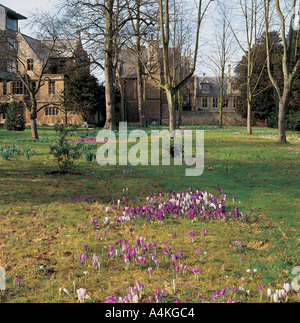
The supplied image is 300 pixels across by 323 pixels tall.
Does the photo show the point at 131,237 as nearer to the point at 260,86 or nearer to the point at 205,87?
the point at 260,86

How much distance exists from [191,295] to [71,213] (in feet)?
12.3

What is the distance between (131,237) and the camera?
5.27 metres

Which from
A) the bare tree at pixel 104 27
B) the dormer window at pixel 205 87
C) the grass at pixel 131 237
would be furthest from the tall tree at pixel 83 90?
the grass at pixel 131 237

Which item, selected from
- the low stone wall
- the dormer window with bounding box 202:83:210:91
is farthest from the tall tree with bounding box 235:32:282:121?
the dormer window with bounding box 202:83:210:91

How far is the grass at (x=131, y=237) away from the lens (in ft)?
12.3

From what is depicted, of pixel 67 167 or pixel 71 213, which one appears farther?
pixel 67 167

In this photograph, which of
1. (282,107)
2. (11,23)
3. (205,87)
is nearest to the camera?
(282,107)

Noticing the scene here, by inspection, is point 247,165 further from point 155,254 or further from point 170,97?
point 155,254

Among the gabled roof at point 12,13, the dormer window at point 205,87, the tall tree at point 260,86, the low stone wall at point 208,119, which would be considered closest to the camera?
the tall tree at point 260,86

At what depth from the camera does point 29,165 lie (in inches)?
445

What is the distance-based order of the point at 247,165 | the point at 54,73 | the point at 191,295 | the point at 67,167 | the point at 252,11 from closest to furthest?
the point at 191,295
the point at 67,167
the point at 247,165
the point at 252,11
the point at 54,73

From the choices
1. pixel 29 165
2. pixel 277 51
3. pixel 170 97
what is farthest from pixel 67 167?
pixel 277 51

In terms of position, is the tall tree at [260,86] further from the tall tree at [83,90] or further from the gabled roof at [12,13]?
the gabled roof at [12,13]

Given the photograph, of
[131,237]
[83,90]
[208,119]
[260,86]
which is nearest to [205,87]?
[208,119]
